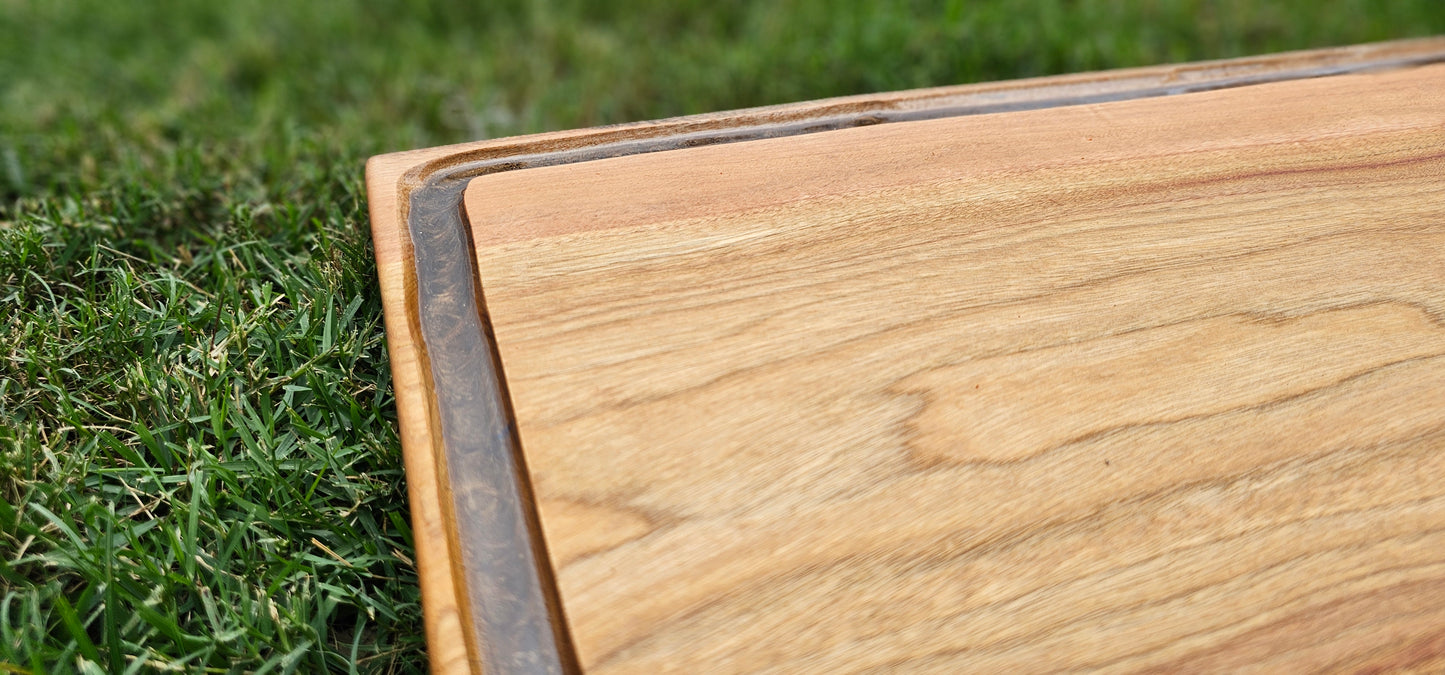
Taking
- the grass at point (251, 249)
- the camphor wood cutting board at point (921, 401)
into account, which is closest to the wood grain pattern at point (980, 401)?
the camphor wood cutting board at point (921, 401)

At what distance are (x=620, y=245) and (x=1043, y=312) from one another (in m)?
0.35

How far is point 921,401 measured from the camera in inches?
27.7

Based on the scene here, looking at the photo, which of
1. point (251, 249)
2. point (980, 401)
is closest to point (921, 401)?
point (980, 401)

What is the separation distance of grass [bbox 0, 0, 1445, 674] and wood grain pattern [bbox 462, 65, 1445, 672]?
27 cm

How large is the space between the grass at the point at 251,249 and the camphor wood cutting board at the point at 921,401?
20cm

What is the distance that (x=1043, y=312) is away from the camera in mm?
773

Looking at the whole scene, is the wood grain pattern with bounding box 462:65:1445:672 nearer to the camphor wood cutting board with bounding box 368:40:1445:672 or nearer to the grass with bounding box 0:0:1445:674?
the camphor wood cutting board with bounding box 368:40:1445:672

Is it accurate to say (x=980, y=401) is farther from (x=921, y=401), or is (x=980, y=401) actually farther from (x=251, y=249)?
(x=251, y=249)

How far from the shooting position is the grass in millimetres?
769

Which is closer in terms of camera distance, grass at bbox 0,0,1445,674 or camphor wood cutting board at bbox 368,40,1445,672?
camphor wood cutting board at bbox 368,40,1445,672

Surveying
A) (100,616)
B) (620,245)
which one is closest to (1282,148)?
(620,245)

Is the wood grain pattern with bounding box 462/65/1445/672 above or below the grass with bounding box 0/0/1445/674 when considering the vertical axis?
above

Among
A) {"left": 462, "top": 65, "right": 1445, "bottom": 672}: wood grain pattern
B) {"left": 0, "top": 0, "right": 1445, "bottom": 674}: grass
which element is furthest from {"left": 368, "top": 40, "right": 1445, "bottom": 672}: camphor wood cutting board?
{"left": 0, "top": 0, "right": 1445, "bottom": 674}: grass

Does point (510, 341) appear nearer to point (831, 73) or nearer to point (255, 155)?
point (255, 155)
